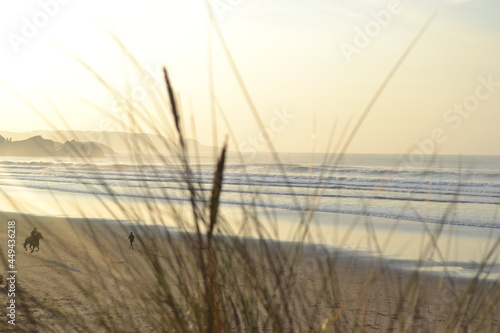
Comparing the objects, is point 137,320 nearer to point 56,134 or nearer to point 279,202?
point 56,134

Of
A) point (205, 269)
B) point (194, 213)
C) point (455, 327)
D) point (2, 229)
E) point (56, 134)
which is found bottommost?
point (2, 229)

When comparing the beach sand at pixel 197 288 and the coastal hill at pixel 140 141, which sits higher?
the coastal hill at pixel 140 141

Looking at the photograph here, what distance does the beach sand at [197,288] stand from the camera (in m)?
1.56

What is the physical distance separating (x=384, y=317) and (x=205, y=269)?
5.97 m

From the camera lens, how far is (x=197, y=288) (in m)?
1.46

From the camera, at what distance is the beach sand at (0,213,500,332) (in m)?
1.56

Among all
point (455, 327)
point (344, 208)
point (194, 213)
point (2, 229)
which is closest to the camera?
point (194, 213)

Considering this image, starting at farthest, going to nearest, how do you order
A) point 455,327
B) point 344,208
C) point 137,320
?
1. point 344,208
2. point 137,320
3. point 455,327

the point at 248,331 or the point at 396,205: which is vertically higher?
the point at 248,331

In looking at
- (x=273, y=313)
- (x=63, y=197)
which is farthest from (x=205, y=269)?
(x=63, y=197)

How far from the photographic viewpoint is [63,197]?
2102 centimetres

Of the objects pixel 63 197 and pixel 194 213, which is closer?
pixel 194 213

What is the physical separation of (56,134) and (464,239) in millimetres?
12534

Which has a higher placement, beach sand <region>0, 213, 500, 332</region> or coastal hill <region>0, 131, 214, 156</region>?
coastal hill <region>0, 131, 214, 156</region>
